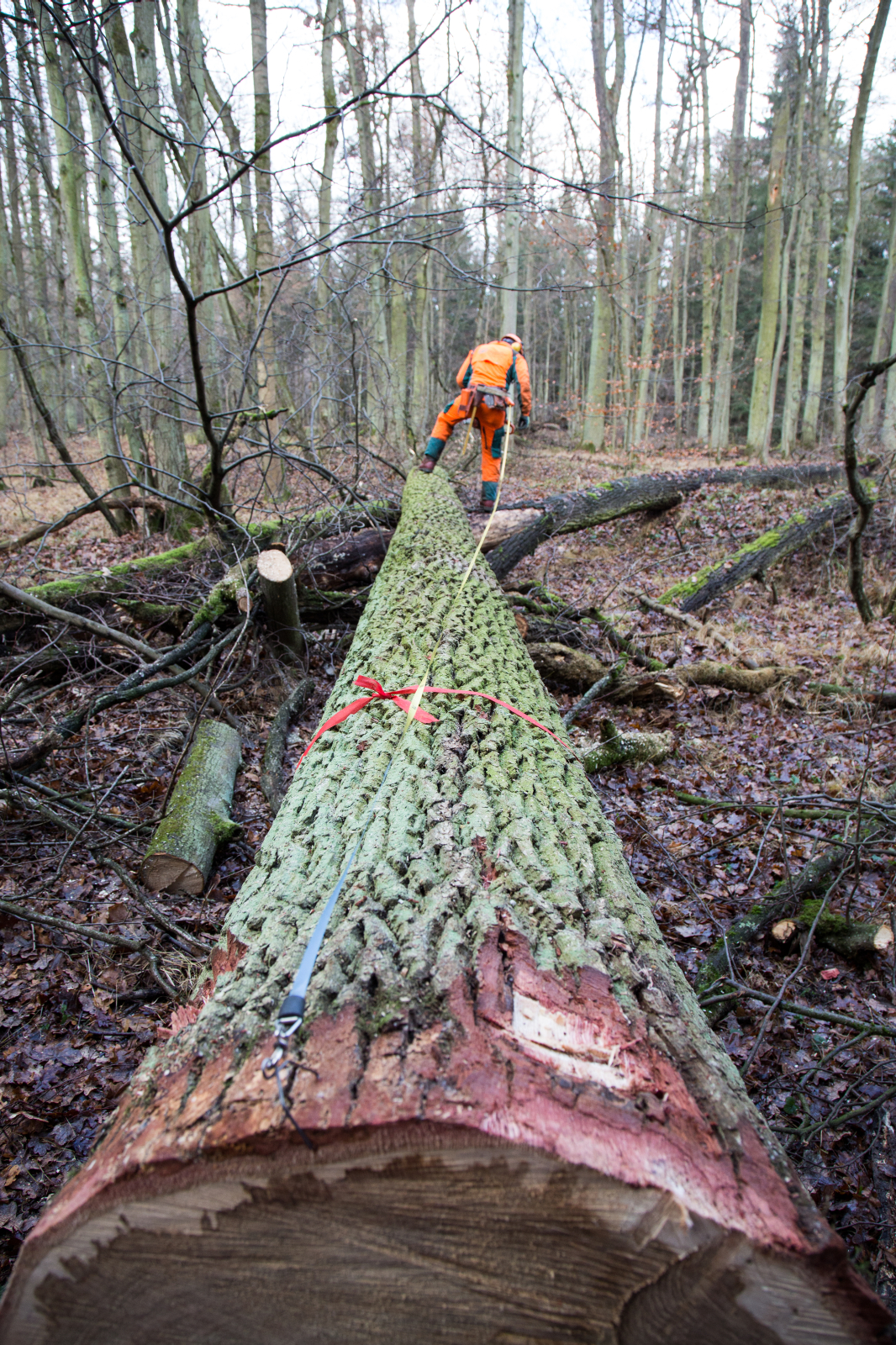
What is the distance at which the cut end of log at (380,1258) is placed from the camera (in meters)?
0.79

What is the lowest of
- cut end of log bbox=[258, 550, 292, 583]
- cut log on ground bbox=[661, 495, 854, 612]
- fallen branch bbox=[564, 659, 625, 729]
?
fallen branch bbox=[564, 659, 625, 729]

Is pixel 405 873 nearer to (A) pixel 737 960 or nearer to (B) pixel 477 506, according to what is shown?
(A) pixel 737 960

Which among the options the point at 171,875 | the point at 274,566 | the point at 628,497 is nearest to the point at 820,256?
the point at 628,497

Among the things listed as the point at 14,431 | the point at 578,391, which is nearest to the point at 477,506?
the point at 14,431

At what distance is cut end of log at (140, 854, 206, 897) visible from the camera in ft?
9.52

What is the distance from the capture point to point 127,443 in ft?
32.0

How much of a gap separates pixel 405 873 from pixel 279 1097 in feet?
2.24

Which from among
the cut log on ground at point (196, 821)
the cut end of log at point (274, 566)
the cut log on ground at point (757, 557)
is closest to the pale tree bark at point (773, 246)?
the cut log on ground at point (757, 557)

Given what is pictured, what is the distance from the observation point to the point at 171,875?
2.92 meters

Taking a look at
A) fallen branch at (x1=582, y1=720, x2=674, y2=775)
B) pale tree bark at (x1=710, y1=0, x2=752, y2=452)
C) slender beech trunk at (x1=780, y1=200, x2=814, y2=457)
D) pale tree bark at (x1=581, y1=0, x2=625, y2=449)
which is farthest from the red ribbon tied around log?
pale tree bark at (x1=710, y1=0, x2=752, y2=452)

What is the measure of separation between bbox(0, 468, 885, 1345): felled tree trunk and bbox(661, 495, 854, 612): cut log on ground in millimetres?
6065

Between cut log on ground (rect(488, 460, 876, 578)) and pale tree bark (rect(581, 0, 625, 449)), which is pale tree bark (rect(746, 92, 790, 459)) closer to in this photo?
pale tree bark (rect(581, 0, 625, 449))

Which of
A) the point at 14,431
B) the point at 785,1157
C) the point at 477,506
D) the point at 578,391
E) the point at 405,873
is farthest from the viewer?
the point at 578,391

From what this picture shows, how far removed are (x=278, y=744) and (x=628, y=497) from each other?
6.62 m
